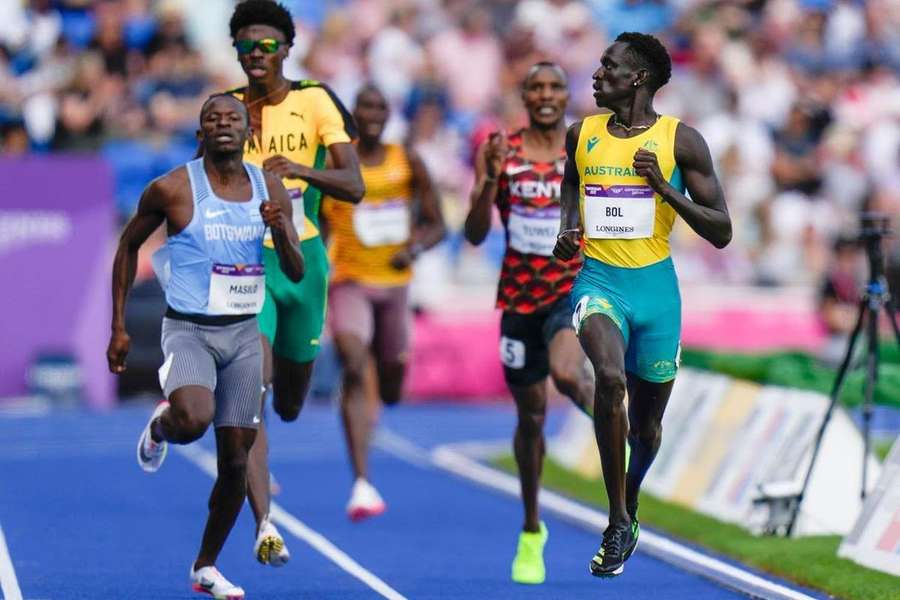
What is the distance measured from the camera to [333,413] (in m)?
20.5

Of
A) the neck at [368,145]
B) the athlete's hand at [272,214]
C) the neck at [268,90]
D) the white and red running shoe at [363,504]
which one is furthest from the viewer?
the neck at [368,145]

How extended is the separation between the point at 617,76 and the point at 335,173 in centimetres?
162

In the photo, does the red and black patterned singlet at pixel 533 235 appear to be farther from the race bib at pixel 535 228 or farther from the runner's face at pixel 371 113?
the runner's face at pixel 371 113

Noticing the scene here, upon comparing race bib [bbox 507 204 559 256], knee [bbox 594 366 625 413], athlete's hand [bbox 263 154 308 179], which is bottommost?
knee [bbox 594 366 625 413]

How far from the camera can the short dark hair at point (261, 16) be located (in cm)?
960

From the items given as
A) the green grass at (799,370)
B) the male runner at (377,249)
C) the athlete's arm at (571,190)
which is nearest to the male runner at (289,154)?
the athlete's arm at (571,190)

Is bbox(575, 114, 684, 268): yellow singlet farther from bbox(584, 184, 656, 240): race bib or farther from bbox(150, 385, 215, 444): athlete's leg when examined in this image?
bbox(150, 385, 215, 444): athlete's leg

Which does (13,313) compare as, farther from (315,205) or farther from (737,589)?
(737,589)

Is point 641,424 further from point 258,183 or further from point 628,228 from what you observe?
point 258,183

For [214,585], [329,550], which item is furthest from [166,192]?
[329,550]

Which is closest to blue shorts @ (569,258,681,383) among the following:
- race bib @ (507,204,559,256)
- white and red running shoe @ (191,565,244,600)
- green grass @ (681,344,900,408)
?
race bib @ (507,204,559,256)

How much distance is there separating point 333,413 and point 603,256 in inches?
472

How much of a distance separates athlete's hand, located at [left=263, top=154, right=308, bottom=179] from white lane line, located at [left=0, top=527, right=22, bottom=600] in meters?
2.36

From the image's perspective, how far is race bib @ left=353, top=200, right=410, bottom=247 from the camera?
42.0 feet
